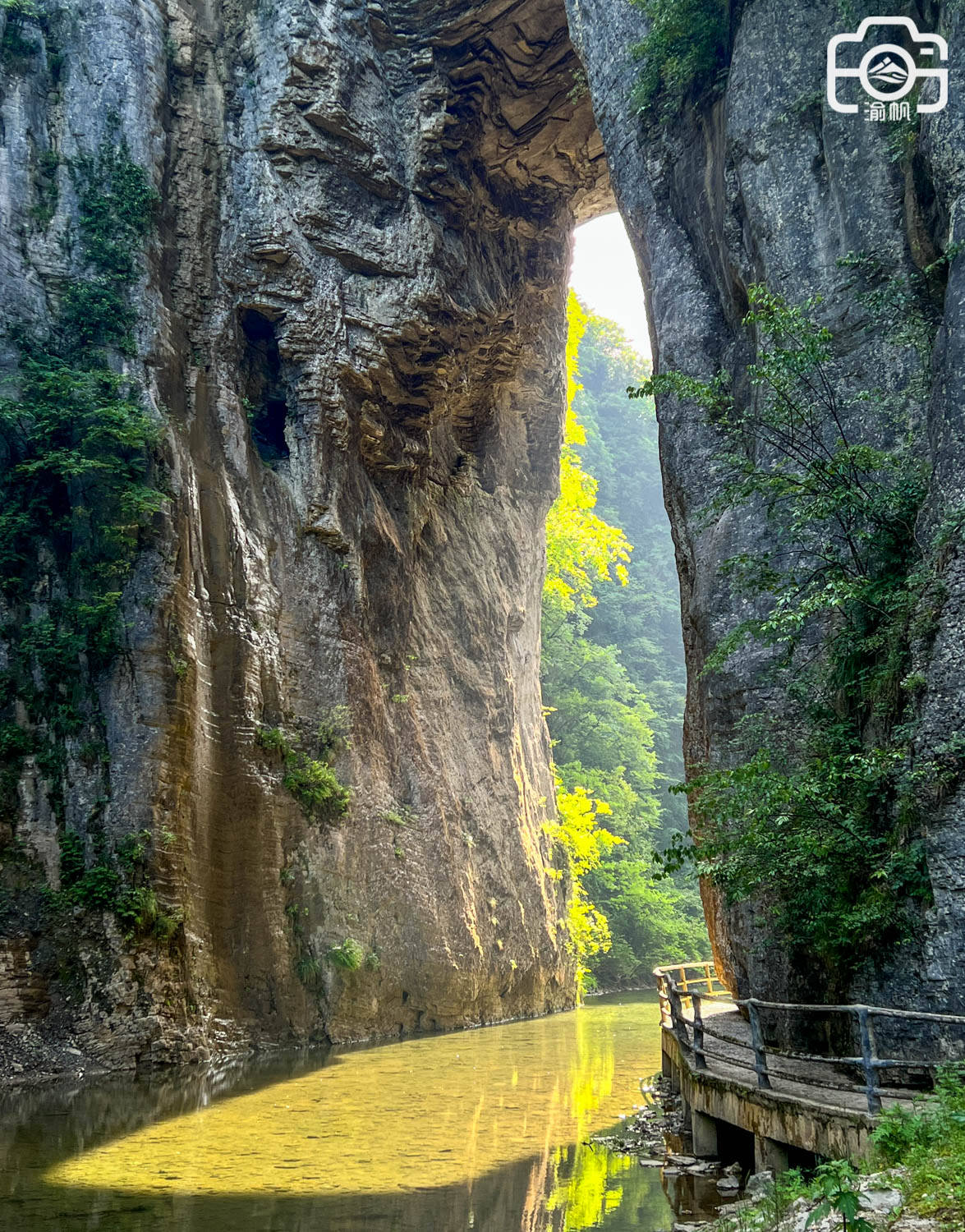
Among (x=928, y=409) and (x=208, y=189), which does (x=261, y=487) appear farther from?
(x=928, y=409)

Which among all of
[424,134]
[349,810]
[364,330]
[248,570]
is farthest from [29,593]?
[424,134]

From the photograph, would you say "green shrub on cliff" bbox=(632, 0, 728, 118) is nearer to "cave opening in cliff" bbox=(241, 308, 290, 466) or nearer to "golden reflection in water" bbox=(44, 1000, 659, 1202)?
"cave opening in cliff" bbox=(241, 308, 290, 466)

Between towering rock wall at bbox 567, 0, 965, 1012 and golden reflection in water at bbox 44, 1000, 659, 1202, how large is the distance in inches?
91.5

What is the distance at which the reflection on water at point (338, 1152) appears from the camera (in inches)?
279

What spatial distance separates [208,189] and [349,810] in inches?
433

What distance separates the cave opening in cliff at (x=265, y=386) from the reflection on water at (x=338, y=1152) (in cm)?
1015

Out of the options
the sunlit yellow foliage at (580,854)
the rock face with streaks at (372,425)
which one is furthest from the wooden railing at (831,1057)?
the sunlit yellow foliage at (580,854)

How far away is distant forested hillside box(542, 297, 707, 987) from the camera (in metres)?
29.3

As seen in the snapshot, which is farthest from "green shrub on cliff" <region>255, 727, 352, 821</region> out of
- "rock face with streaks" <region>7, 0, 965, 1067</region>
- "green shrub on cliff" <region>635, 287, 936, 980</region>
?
"green shrub on cliff" <region>635, 287, 936, 980</region>

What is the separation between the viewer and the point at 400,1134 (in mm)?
9539

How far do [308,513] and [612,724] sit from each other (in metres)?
19.5

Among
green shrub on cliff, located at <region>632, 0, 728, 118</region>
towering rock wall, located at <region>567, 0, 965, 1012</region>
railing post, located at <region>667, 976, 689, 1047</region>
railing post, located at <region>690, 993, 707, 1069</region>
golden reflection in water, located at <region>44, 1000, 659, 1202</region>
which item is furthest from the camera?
green shrub on cliff, located at <region>632, 0, 728, 118</region>

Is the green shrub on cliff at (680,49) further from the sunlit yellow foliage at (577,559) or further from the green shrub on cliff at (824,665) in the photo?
A: the sunlit yellow foliage at (577,559)

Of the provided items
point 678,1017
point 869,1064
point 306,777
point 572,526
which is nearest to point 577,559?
point 572,526
